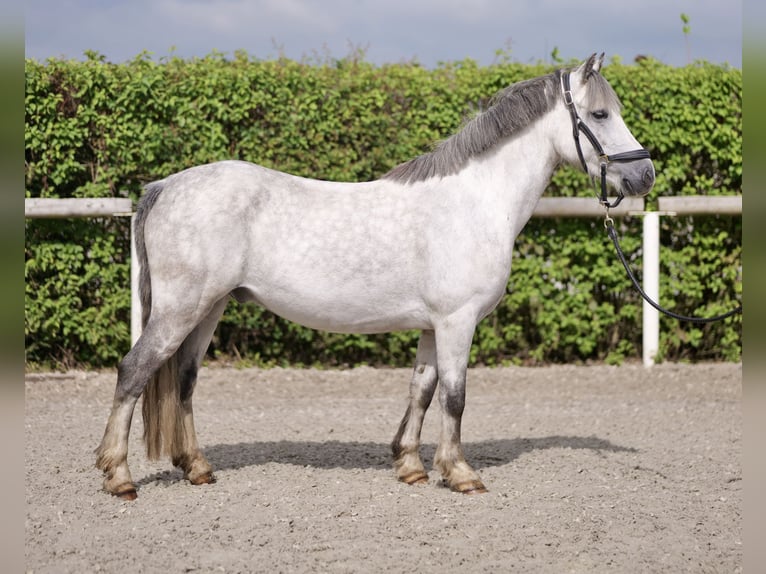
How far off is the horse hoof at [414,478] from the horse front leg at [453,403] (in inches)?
7.0

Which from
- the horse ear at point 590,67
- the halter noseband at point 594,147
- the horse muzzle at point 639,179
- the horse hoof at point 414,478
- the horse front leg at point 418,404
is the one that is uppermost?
the horse ear at point 590,67

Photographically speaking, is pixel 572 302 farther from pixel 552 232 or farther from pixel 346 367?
pixel 346 367

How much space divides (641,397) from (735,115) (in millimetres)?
3332

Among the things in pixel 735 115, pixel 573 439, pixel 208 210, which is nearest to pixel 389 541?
pixel 208 210

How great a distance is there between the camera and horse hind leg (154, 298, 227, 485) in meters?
4.61

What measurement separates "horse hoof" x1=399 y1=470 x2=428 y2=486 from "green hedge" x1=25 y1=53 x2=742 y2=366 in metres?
3.80

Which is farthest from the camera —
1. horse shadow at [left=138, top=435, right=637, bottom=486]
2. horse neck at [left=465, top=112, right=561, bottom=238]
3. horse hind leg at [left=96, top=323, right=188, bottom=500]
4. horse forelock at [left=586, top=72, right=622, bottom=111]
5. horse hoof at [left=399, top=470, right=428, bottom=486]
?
horse shadow at [left=138, top=435, right=637, bottom=486]

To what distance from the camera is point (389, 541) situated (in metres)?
3.70

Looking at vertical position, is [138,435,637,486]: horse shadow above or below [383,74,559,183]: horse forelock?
below

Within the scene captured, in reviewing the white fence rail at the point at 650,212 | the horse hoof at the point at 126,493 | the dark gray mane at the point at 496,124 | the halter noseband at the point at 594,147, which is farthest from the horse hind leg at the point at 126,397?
the white fence rail at the point at 650,212

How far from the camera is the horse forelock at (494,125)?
4602 millimetres

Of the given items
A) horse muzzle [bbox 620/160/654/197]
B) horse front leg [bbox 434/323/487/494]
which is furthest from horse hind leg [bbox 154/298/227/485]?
horse muzzle [bbox 620/160/654/197]

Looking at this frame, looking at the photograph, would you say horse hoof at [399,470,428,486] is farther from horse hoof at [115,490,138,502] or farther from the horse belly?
horse hoof at [115,490,138,502]

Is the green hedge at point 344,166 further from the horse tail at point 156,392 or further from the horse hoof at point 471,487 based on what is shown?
the horse hoof at point 471,487
